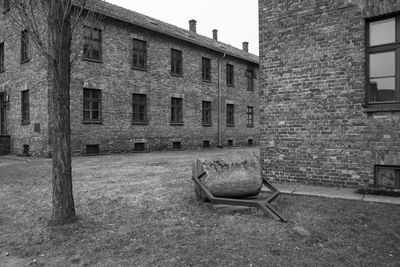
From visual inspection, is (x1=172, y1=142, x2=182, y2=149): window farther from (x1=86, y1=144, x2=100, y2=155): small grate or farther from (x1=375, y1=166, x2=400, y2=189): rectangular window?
(x1=375, y1=166, x2=400, y2=189): rectangular window

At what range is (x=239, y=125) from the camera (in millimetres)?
23703

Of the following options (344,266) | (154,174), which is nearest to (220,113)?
(154,174)

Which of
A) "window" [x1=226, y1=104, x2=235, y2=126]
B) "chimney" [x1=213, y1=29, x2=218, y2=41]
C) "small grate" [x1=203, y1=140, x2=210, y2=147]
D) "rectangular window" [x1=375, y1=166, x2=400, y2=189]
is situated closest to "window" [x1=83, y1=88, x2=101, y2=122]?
"small grate" [x1=203, y1=140, x2=210, y2=147]

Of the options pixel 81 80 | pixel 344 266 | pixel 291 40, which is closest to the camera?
pixel 344 266

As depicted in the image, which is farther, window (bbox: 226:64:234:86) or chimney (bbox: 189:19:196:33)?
chimney (bbox: 189:19:196:33)

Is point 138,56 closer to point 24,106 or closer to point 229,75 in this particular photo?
point 24,106

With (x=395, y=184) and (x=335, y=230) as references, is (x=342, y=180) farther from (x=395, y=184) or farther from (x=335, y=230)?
(x=335, y=230)

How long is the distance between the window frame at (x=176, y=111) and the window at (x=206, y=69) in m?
3.01

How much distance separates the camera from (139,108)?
16.8 meters

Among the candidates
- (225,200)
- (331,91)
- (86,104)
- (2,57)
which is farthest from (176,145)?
(225,200)

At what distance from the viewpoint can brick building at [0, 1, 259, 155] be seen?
14062mm

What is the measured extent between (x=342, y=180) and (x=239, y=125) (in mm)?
17732

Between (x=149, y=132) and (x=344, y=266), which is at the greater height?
(x=149, y=132)

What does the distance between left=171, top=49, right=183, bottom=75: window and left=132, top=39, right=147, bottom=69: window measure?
2.18m
